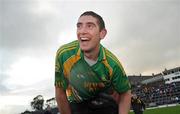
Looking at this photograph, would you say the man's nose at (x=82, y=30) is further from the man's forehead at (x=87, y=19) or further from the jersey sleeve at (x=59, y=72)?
the jersey sleeve at (x=59, y=72)

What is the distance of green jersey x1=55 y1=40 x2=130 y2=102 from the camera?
233 inches

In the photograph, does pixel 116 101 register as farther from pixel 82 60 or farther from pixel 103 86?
pixel 82 60

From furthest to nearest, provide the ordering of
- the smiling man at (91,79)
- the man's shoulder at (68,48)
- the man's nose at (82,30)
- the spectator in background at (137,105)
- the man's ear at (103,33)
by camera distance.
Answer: the spectator in background at (137,105)
the man's shoulder at (68,48)
the smiling man at (91,79)
the man's ear at (103,33)
the man's nose at (82,30)

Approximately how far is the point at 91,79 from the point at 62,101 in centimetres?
62

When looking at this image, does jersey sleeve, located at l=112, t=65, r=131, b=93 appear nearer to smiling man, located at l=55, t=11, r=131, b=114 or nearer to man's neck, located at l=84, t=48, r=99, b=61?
smiling man, located at l=55, t=11, r=131, b=114

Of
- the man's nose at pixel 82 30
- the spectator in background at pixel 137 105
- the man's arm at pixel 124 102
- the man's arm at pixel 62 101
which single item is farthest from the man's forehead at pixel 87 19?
the spectator in background at pixel 137 105

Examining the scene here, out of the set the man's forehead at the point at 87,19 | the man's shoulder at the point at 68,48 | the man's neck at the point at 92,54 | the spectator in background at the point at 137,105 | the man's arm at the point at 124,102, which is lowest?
the man's arm at the point at 124,102

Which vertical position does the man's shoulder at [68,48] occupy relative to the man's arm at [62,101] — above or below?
above

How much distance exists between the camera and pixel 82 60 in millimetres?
6051

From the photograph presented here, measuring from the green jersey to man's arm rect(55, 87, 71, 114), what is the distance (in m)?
0.09

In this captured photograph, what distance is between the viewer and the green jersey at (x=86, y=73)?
592cm

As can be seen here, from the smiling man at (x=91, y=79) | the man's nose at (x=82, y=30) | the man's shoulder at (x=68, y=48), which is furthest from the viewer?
the man's shoulder at (x=68, y=48)

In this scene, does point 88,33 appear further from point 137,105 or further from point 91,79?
point 137,105

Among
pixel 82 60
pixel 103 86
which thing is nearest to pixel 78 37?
pixel 82 60
